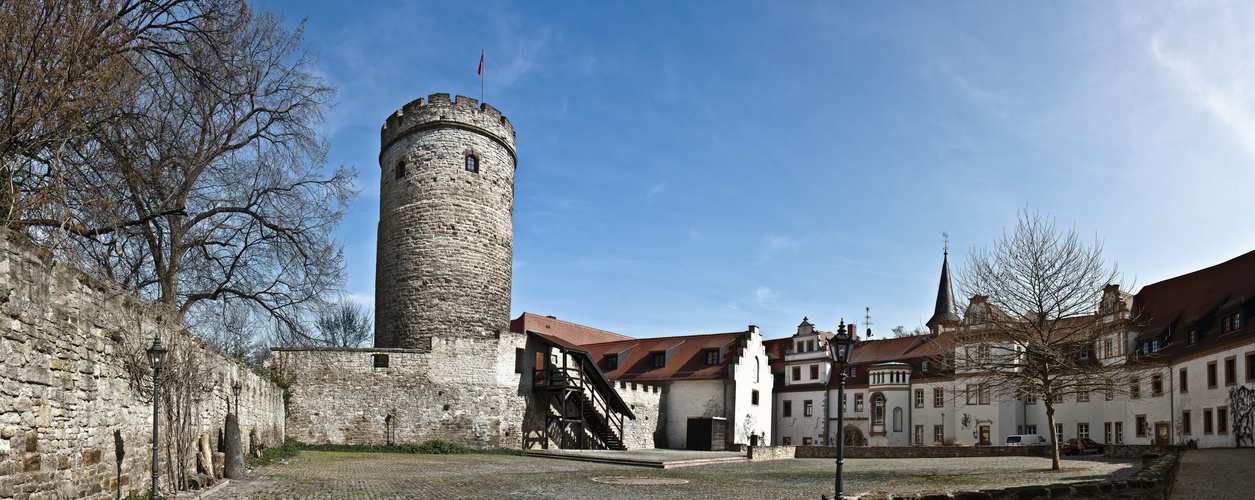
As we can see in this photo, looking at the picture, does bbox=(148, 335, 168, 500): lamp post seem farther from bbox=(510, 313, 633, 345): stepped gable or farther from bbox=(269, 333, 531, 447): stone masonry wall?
bbox=(510, 313, 633, 345): stepped gable

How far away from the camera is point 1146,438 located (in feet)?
120

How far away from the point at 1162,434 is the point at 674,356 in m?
21.2

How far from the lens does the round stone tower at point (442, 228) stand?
3014 centimetres

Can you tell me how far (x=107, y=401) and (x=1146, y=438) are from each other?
39395 millimetres

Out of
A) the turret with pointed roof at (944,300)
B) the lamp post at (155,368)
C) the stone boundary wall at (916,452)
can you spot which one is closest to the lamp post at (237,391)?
the lamp post at (155,368)

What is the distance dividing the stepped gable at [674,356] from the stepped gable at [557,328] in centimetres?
644

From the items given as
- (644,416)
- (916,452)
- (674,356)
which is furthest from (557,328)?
(916,452)

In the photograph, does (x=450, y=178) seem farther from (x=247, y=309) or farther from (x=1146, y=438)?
(x=1146, y=438)

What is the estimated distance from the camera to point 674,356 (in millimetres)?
42656

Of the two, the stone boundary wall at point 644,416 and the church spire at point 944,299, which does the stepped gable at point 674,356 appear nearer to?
the stone boundary wall at point 644,416

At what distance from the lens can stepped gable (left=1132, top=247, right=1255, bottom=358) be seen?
31.3m

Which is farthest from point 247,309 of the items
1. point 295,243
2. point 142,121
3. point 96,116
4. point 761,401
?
point 761,401

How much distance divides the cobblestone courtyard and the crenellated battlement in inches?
510

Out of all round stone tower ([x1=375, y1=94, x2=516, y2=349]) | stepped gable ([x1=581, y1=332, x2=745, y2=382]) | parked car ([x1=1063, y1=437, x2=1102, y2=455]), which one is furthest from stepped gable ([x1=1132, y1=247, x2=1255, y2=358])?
round stone tower ([x1=375, y1=94, x2=516, y2=349])
